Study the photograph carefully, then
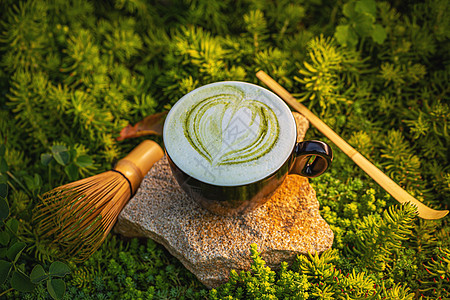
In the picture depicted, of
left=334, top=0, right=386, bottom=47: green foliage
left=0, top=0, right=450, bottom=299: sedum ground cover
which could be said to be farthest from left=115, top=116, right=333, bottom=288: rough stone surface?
left=334, top=0, right=386, bottom=47: green foliage

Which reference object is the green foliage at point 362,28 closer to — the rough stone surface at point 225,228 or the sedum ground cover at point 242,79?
the sedum ground cover at point 242,79

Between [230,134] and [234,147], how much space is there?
0.13 ft

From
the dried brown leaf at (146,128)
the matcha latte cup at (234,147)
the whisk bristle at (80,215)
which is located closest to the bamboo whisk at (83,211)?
the whisk bristle at (80,215)

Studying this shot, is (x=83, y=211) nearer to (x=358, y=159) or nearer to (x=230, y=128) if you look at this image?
(x=230, y=128)

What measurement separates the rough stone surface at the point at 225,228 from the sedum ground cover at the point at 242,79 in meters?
0.05

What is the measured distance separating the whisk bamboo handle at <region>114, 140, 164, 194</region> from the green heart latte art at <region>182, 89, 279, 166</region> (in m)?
0.37

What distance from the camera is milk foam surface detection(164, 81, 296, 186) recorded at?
2.78ft

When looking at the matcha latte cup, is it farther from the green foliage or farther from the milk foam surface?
the green foliage

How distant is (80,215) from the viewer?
106 cm

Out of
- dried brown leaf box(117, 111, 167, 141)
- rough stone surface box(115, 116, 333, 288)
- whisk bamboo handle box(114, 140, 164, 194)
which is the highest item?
dried brown leaf box(117, 111, 167, 141)

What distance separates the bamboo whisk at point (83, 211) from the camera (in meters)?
1.04

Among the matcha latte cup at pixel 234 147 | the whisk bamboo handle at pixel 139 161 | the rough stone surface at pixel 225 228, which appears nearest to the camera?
the matcha latte cup at pixel 234 147

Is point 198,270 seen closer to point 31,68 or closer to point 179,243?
point 179,243

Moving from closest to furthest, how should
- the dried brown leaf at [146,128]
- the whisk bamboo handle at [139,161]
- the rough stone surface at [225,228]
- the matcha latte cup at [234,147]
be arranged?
1. the matcha latte cup at [234,147]
2. the rough stone surface at [225,228]
3. the whisk bamboo handle at [139,161]
4. the dried brown leaf at [146,128]
